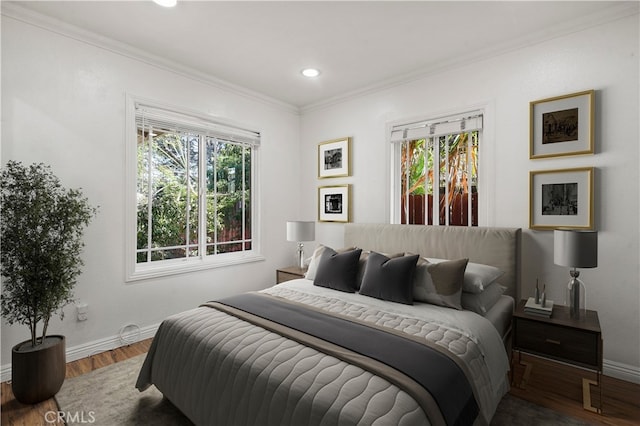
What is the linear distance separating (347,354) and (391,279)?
1.01 meters

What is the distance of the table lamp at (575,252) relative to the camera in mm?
2203

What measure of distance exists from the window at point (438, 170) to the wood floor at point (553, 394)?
137 cm

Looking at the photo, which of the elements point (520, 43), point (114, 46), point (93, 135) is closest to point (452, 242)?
point (520, 43)

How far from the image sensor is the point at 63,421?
199 centimetres

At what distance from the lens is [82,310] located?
2736 millimetres

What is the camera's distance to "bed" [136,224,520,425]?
1.38 metres

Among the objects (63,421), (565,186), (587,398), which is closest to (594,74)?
(565,186)

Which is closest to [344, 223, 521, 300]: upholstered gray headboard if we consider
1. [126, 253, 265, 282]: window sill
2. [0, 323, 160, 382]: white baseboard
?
[126, 253, 265, 282]: window sill

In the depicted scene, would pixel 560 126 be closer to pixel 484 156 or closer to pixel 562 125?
pixel 562 125

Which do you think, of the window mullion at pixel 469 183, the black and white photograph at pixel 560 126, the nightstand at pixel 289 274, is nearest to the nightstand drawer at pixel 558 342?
the window mullion at pixel 469 183

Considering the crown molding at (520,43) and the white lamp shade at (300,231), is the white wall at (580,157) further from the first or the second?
the white lamp shade at (300,231)

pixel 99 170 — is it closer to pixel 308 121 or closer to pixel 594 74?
pixel 308 121

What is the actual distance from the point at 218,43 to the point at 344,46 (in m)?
1.11

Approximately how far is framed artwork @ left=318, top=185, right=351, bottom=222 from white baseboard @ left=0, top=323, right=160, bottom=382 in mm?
2331
